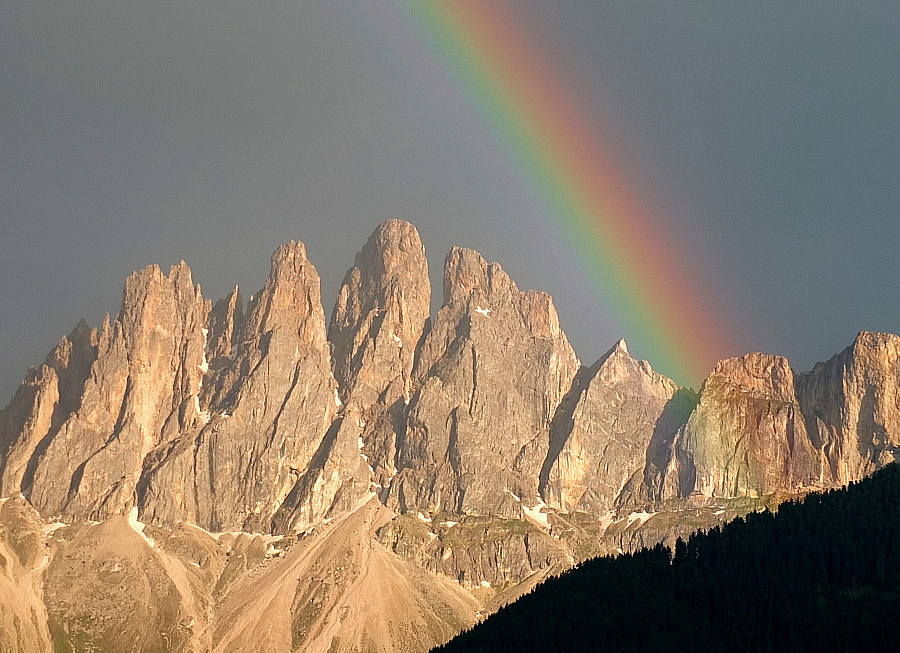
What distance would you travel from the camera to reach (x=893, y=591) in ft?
655

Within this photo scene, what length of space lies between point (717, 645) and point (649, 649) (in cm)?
1130

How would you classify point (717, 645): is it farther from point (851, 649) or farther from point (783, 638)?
point (851, 649)

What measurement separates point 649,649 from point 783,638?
22.2m

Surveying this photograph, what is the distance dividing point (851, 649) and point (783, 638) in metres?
14.7

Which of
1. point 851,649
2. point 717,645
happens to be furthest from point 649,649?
point 851,649

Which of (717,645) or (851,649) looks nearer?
(851,649)

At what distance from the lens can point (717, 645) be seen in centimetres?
19812

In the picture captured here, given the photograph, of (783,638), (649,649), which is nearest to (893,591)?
(783,638)

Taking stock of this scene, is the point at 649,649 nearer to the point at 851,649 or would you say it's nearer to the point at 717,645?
the point at 717,645

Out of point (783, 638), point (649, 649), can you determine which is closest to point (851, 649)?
point (783, 638)

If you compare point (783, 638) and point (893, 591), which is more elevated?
point (893, 591)

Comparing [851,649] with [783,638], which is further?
[783,638]

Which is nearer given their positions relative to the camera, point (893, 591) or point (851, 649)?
point (851, 649)

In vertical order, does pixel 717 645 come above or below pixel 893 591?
below
